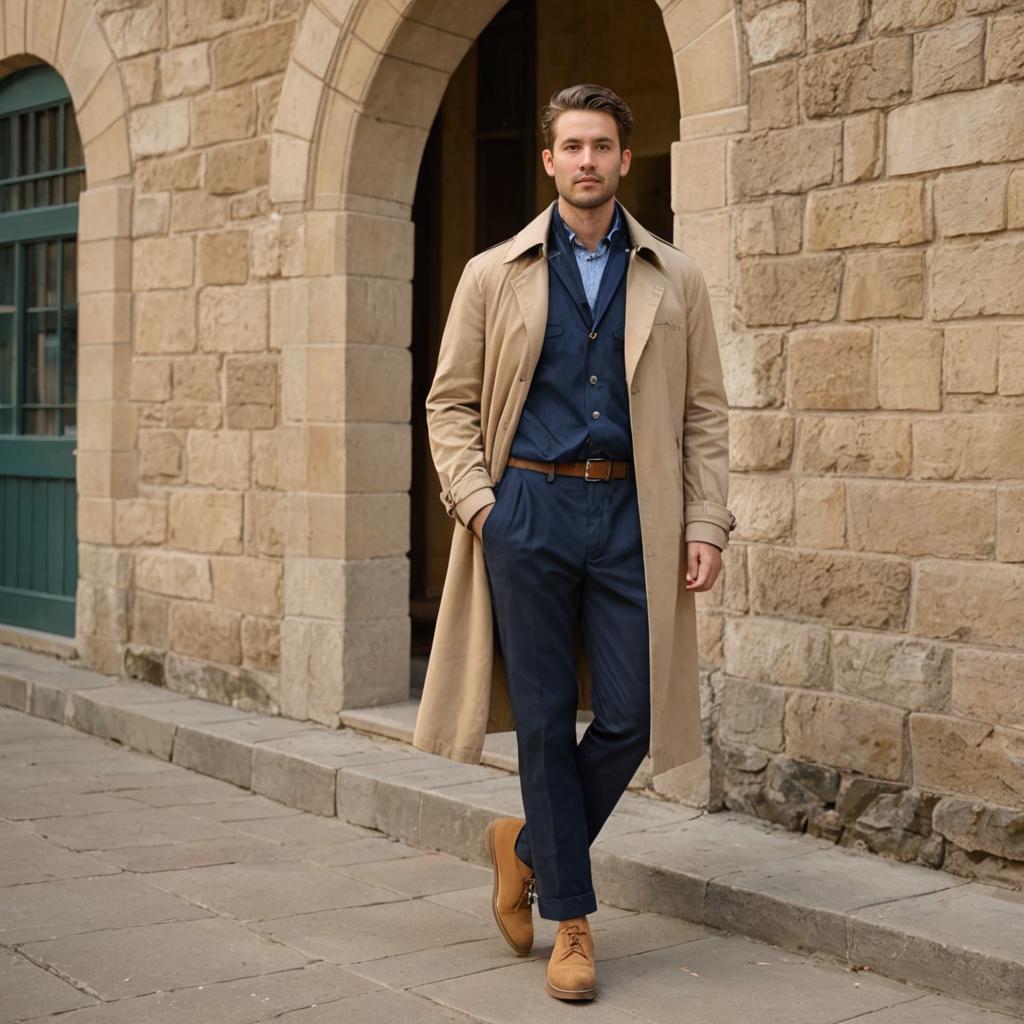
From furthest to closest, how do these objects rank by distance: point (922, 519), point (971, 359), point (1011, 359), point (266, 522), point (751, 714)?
point (266, 522), point (751, 714), point (922, 519), point (971, 359), point (1011, 359)

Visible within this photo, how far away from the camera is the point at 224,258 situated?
747 cm

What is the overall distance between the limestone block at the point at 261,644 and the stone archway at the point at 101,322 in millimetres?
1042

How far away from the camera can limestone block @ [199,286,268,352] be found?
7.27 metres

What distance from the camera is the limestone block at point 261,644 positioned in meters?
7.17

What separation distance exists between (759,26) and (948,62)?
72 cm

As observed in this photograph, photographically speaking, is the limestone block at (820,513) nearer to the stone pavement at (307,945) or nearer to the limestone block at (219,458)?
the stone pavement at (307,945)

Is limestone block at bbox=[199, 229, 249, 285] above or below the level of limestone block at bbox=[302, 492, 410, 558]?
above

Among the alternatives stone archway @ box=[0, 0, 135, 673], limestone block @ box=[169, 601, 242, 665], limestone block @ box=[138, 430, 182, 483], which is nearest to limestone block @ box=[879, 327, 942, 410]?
limestone block @ box=[169, 601, 242, 665]

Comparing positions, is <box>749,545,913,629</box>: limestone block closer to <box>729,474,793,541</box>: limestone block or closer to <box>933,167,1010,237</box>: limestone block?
<box>729,474,793,541</box>: limestone block

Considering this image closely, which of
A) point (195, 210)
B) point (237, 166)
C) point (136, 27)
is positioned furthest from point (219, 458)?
point (136, 27)

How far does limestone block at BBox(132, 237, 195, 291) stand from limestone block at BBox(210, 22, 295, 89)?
77cm

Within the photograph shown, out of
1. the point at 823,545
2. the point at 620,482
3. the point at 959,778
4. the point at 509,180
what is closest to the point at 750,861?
the point at 959,778

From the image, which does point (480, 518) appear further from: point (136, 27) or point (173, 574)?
point (136, 27)

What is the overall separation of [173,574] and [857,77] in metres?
4.15
